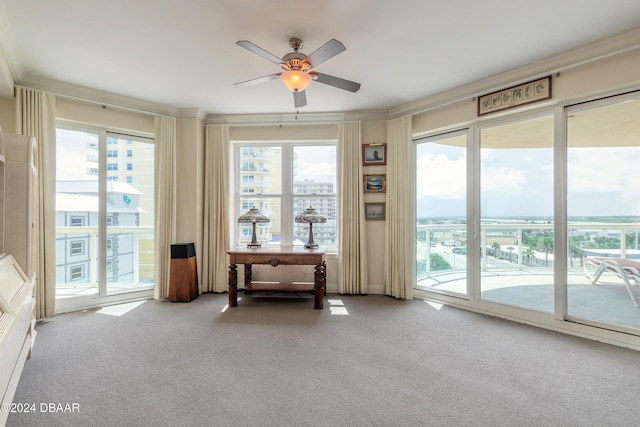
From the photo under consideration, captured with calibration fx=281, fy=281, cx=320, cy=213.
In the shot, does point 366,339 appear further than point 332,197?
No

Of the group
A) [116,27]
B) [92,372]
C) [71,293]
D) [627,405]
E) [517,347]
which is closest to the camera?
[627,405]

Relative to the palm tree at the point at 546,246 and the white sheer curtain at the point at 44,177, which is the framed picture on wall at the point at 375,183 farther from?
the white sheer curtain at the point at 44,177

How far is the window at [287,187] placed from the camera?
4.35m

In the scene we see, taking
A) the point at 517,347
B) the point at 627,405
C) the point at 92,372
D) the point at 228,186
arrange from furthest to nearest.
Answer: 1. the point at 228,186
2. the point at 517,347
3. the point at 92,372
4. the point at 627,405

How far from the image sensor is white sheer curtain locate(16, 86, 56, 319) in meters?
2.96

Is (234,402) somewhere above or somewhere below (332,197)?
below

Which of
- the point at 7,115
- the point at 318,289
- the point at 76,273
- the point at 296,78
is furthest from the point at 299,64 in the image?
the point at 76,273

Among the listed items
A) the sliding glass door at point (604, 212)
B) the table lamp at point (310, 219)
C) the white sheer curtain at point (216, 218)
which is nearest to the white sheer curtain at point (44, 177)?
the white sheer curtain at point (216, 218)

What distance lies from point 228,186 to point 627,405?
173 inches

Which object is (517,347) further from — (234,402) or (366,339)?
(234,402)

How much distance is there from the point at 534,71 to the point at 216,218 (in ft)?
13.6

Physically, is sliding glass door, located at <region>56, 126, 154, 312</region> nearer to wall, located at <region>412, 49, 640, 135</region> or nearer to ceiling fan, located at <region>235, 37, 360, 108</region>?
ceiling fan, located at <region>235, 37, 360, 108</region>

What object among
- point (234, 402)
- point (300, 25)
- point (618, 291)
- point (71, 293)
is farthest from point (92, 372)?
point (618, 291)

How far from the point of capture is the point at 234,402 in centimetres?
175
